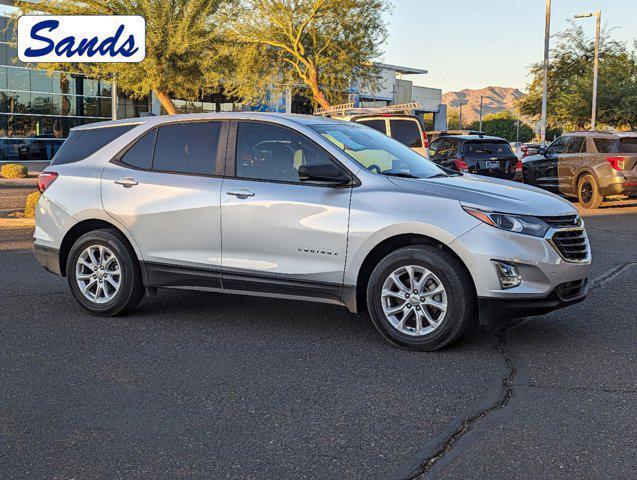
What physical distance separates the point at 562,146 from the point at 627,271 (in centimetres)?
1102

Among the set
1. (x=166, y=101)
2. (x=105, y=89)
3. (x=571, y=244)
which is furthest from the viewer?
(x=105, y=89)

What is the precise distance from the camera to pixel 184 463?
3793 mm

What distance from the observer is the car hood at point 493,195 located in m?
5.69

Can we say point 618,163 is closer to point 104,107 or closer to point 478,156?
point 478,156

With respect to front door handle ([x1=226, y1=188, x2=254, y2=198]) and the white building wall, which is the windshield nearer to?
front door handle ([x1=226, y1=188, x2=254, y2=198])

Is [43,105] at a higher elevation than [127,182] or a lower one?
higher

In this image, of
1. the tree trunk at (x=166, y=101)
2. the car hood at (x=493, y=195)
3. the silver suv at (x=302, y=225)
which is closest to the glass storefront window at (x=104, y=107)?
the tree trunk at (x=166, y=101)

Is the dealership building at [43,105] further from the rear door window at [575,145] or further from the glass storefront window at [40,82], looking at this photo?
the rear door window at [575,145]

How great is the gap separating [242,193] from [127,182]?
3.90ft

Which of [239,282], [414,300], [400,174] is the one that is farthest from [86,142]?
[414,300]

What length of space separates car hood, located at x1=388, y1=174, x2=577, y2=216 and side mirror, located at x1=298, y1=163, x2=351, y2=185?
381 mm

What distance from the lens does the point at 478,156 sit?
19125mm

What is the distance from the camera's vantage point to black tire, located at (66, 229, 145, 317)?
6.84 m

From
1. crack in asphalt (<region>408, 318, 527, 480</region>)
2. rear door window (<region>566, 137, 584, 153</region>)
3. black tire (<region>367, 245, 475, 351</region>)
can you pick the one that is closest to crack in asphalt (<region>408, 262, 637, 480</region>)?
crack in asphalt (<region>408, 318, 527, 480</region>)
